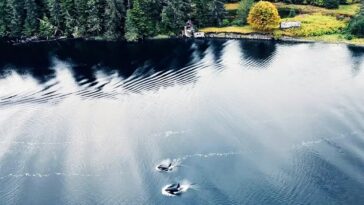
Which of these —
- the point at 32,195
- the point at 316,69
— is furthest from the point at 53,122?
the point at 316,69

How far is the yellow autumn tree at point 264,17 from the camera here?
105 meters

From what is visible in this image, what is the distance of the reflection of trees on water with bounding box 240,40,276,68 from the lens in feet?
304

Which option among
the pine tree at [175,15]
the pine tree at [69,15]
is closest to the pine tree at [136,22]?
the pine tree at [175,15]

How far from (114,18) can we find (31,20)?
996 inches

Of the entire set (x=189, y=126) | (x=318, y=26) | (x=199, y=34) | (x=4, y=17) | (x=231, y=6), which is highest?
(x=4, y=17)

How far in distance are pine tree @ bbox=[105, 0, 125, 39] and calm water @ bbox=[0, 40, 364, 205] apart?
452 inches

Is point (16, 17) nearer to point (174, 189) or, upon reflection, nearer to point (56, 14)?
point (56, 14)

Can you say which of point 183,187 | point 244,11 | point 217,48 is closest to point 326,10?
point 244,11

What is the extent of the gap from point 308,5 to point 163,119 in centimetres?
7338

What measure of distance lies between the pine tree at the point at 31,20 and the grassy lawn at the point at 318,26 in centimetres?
4611

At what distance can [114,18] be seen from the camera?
108m

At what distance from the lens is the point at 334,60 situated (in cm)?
9031

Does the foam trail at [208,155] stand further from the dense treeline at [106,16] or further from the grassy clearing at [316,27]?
the dense treeline at [106,16]


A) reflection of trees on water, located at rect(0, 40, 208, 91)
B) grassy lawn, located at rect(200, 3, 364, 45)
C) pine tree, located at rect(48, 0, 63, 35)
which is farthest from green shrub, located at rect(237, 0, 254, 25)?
pine tree, located at rect(48, 0, 63, 35)
